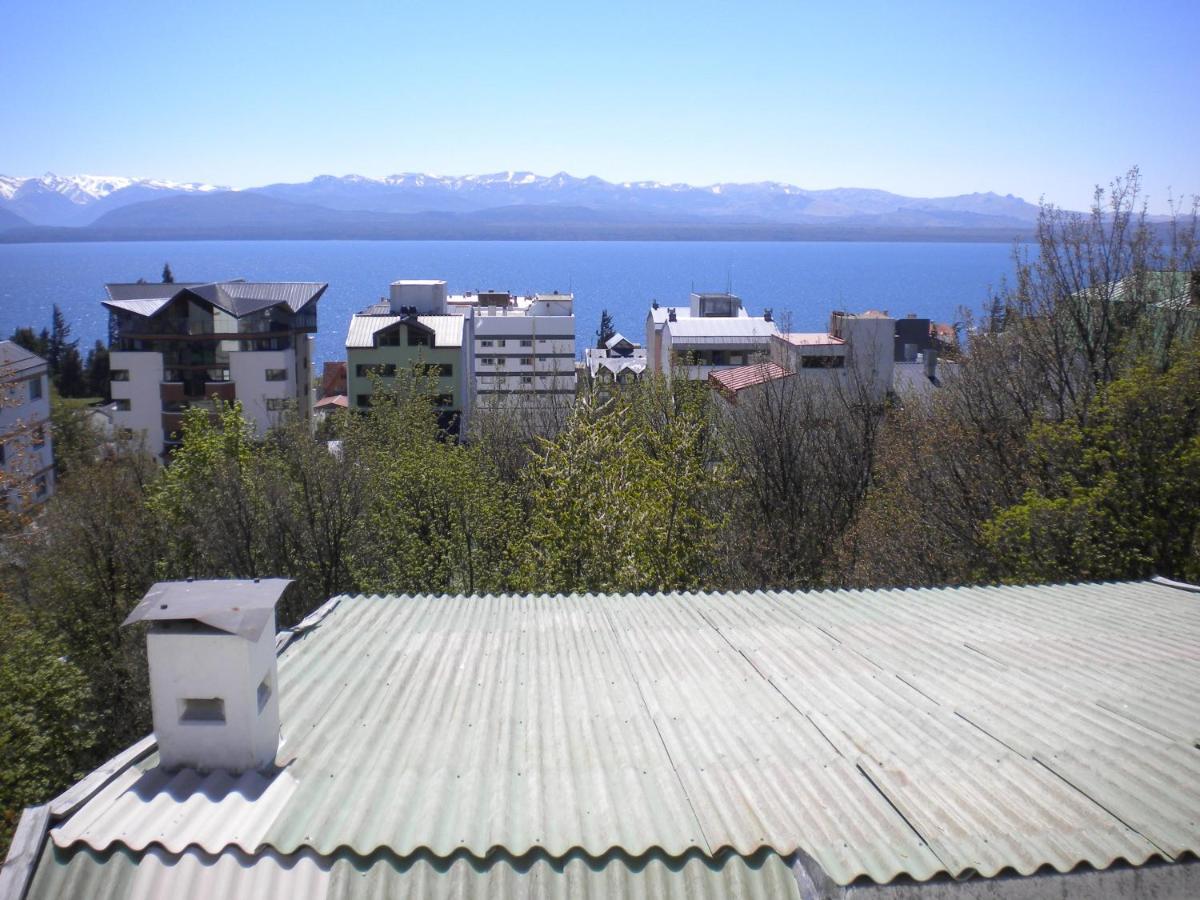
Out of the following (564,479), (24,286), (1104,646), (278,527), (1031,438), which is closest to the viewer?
(1104,646)

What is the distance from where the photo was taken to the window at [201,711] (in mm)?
4406

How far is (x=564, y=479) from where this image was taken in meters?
13.9

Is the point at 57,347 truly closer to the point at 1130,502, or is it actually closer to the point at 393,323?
the point at 393,323

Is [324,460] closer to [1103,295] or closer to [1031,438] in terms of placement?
A: [1031,438]

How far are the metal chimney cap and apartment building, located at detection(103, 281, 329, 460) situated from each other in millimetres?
34191

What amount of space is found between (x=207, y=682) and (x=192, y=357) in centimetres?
3841

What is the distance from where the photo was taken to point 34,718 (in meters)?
12.0

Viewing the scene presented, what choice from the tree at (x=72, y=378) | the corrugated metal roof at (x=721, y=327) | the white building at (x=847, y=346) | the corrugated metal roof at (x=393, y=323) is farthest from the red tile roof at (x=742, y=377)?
the tree at (x=72, y=378)

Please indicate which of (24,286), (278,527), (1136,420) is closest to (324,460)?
(278,527)

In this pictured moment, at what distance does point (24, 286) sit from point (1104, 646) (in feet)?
696

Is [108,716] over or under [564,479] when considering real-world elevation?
under

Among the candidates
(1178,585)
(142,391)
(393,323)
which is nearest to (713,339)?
(393,323)

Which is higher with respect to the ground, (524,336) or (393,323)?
(393,323)

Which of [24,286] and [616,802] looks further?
[24,286]
